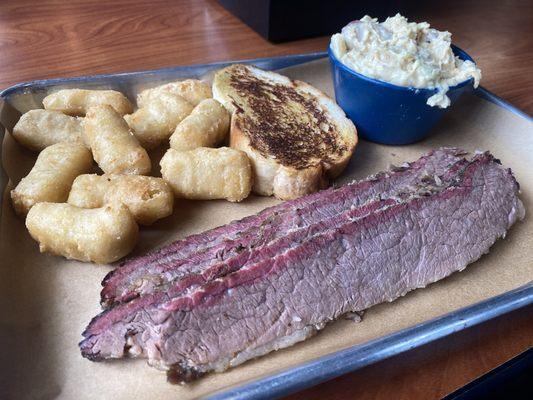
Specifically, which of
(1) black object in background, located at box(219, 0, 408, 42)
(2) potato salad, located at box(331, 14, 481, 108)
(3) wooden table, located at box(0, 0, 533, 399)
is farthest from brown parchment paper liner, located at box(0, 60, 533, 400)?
(1) black object in background, located at box(219, 0, 408, 42)

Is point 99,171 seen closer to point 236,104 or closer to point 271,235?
point 236,104

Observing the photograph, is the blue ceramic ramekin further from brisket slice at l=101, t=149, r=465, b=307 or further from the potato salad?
brisket slice at l=101, t=149, r=465, b=307

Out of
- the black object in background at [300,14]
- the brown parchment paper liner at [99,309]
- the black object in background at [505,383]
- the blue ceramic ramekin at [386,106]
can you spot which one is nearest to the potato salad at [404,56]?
the blue ceramic ramekin at [386,106]

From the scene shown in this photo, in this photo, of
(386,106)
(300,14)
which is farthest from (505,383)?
(300,14)

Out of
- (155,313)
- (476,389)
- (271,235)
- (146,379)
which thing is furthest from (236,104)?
(476,389)

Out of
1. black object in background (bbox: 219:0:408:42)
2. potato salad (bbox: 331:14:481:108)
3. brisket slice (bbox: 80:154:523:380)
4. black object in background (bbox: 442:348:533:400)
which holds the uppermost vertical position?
potato salad (bbox: 331:14:481:108)

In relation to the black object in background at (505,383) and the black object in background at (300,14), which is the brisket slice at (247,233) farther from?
the black object in background at (300,14)
